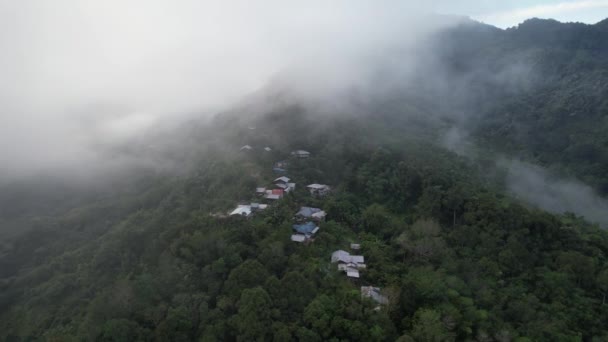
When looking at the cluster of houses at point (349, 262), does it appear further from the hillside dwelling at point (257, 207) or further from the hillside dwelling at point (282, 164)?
→ the hillside dwelling at point (282, 164)

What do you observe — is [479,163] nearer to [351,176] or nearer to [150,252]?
[351,176]

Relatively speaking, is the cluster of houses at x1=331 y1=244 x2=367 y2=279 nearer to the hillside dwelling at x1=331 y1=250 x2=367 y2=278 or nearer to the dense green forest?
the hillside dwelling at x1=331 y1=250 x2=367 y2=278

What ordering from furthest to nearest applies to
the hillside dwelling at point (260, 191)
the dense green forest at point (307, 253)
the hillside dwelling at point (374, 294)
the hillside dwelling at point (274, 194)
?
the hillside dwelling at point (260, 191), the hillside dwelling at point (274, 194), the hillside dwelling at point (374, 294), the dense green forest at point (307, 253)

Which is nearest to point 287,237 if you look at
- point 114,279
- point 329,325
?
point 329,325

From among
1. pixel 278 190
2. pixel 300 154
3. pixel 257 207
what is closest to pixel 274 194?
pixel 278 190

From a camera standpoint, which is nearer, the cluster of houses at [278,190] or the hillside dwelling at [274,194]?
the hillside dwelling at [274,194]

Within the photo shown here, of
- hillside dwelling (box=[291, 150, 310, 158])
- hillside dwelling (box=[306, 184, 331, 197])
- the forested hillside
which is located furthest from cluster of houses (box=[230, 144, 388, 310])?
the forested hillside

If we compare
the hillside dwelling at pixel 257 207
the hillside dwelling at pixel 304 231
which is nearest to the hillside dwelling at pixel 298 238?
the hillside dwelling at pixel 304 231
